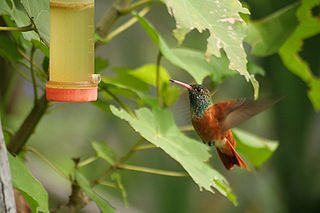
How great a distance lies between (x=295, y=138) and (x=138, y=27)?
2.01 m

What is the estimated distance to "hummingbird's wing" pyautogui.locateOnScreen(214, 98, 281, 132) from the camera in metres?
1.26

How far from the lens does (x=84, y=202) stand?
1372 mm

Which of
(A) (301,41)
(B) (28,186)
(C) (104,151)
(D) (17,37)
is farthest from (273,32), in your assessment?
(B) (28,186)

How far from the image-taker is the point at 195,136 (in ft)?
12.2

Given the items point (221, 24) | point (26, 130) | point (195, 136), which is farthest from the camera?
point (195, 136)

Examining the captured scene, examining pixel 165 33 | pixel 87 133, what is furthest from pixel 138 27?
pixel 87 133

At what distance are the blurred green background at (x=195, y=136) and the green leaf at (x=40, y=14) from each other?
5.15ft

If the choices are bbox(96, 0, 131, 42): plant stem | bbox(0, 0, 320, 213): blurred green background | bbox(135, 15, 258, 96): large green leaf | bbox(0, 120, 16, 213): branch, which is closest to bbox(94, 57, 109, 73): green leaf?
bbox(96, 0, 131, 42): plant stem

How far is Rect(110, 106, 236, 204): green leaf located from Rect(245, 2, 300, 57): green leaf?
0.50 m

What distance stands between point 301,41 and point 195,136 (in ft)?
6.84

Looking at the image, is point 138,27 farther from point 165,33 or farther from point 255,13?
point 255,13

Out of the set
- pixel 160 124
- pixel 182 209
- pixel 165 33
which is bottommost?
pixel 182 209

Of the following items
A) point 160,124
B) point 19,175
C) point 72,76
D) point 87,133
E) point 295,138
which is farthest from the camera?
point 87,133

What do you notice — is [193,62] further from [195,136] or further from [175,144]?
[195,136]
